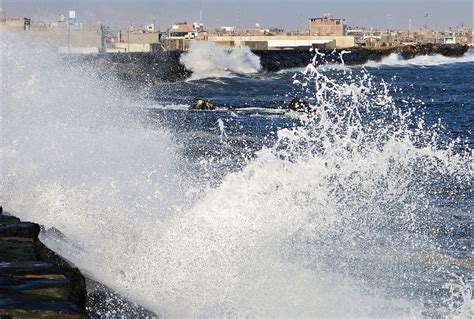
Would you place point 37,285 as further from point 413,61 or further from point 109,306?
point 413,61

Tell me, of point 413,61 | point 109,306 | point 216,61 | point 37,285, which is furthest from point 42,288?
point 413,61

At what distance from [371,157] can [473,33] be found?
174m

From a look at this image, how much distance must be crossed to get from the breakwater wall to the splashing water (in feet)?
2.73

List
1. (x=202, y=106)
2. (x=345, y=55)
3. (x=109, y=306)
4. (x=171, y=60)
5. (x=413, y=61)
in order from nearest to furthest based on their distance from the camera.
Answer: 1. (x=109, y=306)
2. (x=202, y=106)
3. (x=171, y=60)
4. (x=345, y=55)
5. (x=413, y=61)

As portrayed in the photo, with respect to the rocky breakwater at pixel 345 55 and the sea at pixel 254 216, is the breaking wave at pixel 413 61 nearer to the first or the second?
the rocky breakwater at pixel 345 55

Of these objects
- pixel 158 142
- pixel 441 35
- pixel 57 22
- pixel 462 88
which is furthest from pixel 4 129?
pixel 441 35

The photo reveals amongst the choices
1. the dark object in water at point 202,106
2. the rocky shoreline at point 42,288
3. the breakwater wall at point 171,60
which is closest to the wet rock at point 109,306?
the rocky shoreline at point 42,288

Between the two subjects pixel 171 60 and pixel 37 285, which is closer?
pixel 37 285

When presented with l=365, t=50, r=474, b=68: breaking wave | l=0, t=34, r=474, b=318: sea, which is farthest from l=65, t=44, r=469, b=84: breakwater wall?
l=0, t=34, r=474, b=318: sea

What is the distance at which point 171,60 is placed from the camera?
213 ft

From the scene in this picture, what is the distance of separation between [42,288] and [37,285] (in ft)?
0.20

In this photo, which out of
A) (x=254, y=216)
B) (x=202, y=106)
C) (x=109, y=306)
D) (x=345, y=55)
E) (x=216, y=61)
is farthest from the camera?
(x=345, y=55)

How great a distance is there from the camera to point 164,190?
1052 centimetres

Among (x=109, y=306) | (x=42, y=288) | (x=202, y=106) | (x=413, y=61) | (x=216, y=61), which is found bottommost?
(x=413, y=61)
